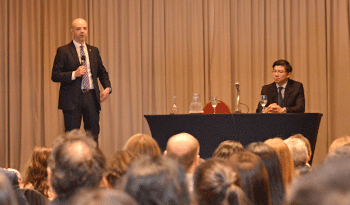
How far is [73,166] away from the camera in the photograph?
1185 mm

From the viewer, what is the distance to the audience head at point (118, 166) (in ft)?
4.76

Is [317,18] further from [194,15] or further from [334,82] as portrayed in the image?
[194,15]

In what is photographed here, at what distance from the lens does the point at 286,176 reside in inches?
79.0

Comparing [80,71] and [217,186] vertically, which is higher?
[80,71]

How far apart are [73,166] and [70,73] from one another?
9.35 feet

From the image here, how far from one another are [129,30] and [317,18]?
2629 millimetres

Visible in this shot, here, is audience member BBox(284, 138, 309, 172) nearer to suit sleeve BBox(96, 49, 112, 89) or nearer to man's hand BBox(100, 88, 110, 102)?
man's hand BBox(100, 88, 110, 102)

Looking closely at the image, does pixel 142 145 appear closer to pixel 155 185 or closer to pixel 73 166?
pixel 73 166

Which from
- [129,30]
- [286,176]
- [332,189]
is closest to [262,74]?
[129,30]

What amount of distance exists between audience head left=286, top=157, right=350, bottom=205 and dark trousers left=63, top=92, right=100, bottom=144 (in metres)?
3.56

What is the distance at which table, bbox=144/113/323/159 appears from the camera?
11.9 feet

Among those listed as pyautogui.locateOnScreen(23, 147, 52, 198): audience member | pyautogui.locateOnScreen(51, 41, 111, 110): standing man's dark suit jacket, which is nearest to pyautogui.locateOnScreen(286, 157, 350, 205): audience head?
pyautogui.locateOnScreen(23, 147, 52, 198): audience member

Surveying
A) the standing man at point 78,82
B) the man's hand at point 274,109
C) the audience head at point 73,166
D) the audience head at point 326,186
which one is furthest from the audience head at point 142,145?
the man's hand at point 274,109

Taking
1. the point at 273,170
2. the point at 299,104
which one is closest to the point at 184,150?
the point at 273,170
